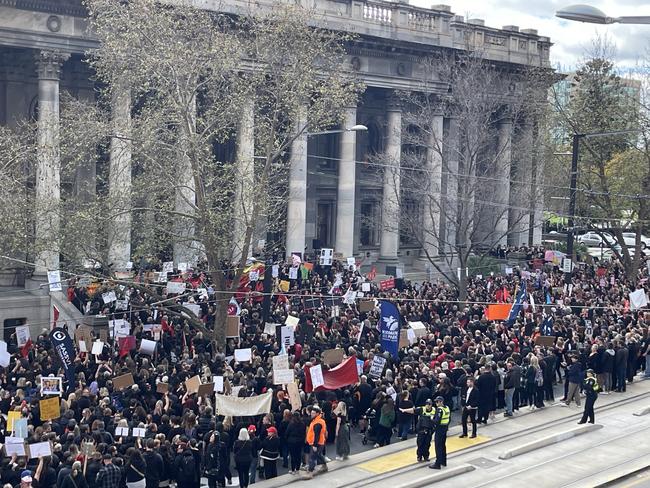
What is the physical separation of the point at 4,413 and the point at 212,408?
4204 millimetres

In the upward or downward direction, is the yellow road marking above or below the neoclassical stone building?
below

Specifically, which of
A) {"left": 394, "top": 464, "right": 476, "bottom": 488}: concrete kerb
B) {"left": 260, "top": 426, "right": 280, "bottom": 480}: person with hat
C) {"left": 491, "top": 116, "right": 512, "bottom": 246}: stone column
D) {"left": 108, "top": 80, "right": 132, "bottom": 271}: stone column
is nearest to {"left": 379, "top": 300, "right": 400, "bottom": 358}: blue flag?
{"left": 394, "top": 464, "right": 476, "bottom": 488}: concrete kerb

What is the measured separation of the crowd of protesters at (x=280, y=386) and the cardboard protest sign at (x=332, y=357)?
0.35 meters

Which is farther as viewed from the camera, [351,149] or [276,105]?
[351,149]

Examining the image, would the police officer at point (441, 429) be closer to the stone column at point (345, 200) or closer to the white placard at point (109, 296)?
the white placard at point (109, 296)

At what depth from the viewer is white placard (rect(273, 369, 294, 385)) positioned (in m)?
20.2

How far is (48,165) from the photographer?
85.1ft

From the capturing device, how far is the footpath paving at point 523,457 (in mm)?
19422

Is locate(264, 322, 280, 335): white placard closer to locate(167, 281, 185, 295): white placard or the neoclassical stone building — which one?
locate(167, 281, 185, 295): white placard

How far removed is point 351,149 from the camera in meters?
44.4

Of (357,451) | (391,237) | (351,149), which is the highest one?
(351,149)

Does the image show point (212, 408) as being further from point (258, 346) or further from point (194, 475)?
point (258, 346)

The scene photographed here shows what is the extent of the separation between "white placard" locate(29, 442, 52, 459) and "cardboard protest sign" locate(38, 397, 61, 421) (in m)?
2.01

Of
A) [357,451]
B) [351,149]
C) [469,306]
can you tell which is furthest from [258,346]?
[351,149]
